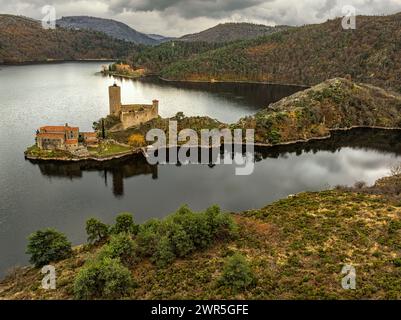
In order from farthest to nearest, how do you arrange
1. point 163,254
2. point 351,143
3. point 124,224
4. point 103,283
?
point 351,143
point 124,224
point 163,254
point 103,283

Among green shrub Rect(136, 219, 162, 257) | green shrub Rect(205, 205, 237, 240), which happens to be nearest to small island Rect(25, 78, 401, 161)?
green shrub Rect(136, 219, 162, 257)

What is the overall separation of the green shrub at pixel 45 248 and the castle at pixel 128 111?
5029 cm

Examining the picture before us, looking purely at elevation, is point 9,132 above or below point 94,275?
above

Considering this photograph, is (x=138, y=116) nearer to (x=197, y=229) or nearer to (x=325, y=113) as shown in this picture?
(x=325, y=113)

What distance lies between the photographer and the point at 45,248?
39469 mm

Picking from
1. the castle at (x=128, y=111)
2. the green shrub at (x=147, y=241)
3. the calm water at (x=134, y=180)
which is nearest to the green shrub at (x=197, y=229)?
the green shrub at (x=147, y=241)

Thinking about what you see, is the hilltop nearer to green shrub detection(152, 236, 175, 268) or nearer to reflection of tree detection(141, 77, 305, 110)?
reflection of tree detection(141, 77, 305, 110)

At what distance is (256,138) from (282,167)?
62.2 ft

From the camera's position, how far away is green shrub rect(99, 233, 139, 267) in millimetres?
34969

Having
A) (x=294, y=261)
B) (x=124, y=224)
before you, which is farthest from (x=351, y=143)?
(x=124, y=224)

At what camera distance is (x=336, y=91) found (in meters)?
117

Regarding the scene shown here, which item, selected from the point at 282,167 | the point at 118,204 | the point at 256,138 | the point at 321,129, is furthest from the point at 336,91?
the point at 118,204

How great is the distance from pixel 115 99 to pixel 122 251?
62.5m
